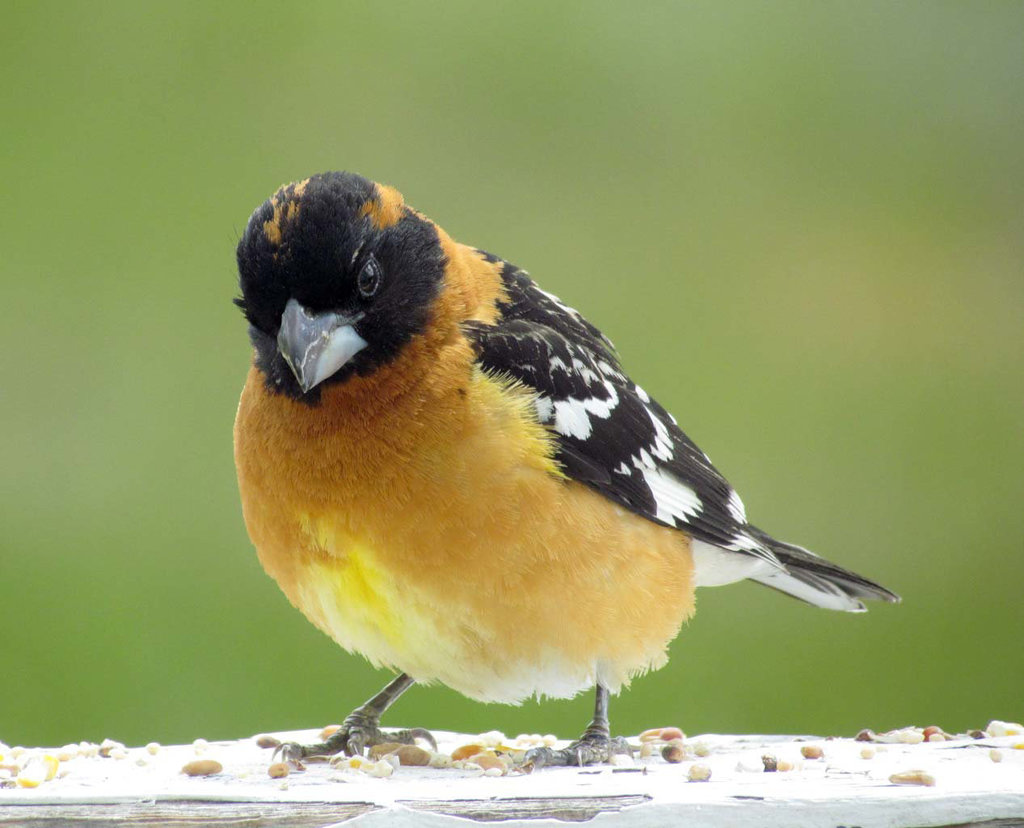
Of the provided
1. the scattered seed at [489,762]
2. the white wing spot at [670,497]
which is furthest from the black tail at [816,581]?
the scattered seed at [489,762]

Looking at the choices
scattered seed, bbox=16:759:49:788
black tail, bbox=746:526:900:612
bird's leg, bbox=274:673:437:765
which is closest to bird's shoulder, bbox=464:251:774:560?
black tail, bbox=746:526:900:612

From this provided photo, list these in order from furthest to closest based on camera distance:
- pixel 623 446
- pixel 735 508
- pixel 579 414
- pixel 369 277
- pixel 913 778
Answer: pixel 735 508 < pixel 623 446 < pixel 579 414 < pixel 369 277 < pixel 913 778

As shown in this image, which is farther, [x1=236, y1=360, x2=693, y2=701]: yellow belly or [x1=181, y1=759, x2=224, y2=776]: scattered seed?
[x1=236, y1=360, x2=693, y2=701]: yellow belly

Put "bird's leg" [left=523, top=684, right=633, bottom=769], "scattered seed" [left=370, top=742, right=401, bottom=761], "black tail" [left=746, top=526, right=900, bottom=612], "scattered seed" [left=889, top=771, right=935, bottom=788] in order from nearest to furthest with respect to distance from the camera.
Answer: "scattered seed" [left=889, top=771, right=935, bottom=788] < "bird's leg" [left=523, top=684, right=633, bottom=769] < "scattered seed" [left=370, top=742, right=401, bottom=761] < "black tail" [left=746, top=526, right=900, bottom=612]

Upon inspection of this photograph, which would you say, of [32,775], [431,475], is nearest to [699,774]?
[431,475]

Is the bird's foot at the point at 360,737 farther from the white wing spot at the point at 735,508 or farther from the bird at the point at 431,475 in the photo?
the white wing spot at the point at 735,508

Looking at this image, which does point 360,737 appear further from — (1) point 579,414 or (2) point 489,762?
(1) point 579,414

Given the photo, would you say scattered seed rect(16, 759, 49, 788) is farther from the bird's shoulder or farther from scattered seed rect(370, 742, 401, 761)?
the bird's shoulder
